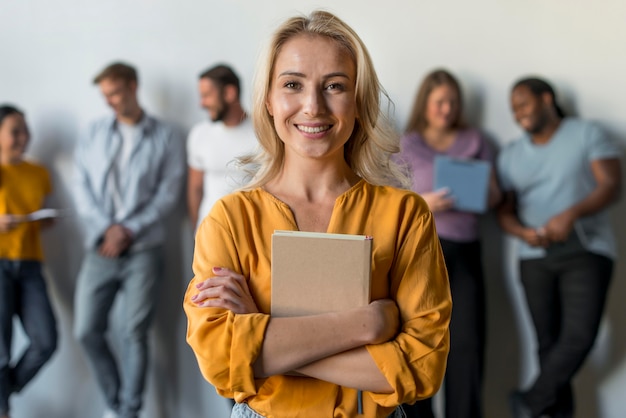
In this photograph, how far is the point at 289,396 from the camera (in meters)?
1.32

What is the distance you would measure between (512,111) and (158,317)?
7.28 feet

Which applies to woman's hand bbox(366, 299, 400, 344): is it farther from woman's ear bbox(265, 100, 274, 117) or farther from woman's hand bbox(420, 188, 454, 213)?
woman's hand bbox(420, 188, 454, 213)

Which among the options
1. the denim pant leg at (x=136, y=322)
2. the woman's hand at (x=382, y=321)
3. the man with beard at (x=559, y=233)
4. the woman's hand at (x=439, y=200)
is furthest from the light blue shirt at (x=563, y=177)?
the woman's hand at (x=382, y=321)

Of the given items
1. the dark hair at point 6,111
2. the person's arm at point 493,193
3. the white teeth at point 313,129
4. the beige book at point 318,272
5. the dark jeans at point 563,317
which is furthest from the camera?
the dark hair at point 6,111

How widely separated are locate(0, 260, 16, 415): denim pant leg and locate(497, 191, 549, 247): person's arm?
8.35 ft

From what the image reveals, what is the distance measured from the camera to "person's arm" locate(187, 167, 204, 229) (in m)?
3.83

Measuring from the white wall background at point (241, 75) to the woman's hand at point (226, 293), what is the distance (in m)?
2.61

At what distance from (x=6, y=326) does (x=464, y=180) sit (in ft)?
7.96

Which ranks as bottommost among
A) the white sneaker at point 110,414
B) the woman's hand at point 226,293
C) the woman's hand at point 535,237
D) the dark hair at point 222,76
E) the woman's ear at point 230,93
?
the white sneaker at point 110,414

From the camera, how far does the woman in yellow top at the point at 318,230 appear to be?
127 centimetres

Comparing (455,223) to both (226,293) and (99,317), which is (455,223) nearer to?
(99,317)

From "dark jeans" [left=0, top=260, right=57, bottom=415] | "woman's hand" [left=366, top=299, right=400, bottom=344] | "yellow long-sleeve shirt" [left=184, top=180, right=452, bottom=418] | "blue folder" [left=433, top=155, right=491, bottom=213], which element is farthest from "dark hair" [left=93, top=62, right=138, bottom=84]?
"woman's hand" [left=366, top=299, right=400, bottom=344]

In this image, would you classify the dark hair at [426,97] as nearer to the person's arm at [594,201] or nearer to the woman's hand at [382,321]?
the person's arm at [594,201]

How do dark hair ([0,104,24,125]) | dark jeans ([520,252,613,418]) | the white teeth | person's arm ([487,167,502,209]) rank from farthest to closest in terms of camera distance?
dark hair ([0,104,24,125]), person's arm ([487,167,502,209]), dark jeans ([520,252,613,418]), the white teeth
